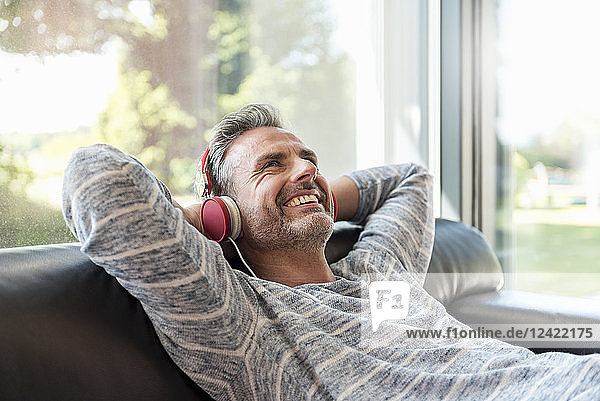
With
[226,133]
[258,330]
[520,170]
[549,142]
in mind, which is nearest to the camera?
[258,330]

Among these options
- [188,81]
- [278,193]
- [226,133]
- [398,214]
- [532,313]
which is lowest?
[532,313]

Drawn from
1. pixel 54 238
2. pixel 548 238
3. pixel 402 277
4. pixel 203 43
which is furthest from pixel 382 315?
pixel 548 238

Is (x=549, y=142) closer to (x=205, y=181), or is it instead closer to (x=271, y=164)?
(x=271, y=164)

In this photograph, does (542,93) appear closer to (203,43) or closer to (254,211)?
(203,43)

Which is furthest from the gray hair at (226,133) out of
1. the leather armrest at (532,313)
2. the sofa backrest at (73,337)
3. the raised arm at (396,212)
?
the leather armrest at (532,313)

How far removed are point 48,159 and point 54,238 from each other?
0.67 feet

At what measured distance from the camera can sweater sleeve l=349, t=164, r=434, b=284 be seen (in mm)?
1741

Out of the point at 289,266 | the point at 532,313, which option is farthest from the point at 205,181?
the point at 532,313

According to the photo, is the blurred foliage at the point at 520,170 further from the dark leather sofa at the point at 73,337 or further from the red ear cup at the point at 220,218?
the dark leather sofa at the point at 73,337

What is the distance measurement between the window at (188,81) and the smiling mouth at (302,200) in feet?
1.83

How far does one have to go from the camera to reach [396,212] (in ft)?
5.95

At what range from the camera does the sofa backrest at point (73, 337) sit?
1.06 meters

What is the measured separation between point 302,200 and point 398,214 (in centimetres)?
37

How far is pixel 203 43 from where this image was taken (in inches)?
80.8
